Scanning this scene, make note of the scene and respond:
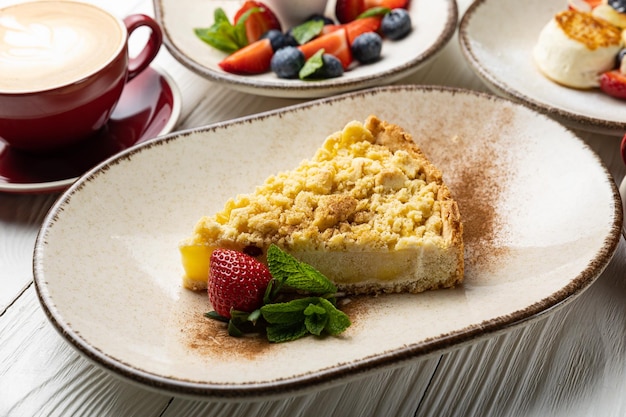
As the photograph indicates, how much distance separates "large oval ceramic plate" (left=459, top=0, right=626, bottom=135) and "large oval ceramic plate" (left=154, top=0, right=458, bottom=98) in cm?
12

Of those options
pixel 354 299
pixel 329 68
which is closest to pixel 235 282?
pixel 354 299

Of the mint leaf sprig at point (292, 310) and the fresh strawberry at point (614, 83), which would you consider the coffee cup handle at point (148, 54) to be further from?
the fresh strawberry at point (614, 83)

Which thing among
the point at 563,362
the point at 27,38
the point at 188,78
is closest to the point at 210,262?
the point at 563,362

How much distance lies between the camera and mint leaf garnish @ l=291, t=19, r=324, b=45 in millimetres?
2814

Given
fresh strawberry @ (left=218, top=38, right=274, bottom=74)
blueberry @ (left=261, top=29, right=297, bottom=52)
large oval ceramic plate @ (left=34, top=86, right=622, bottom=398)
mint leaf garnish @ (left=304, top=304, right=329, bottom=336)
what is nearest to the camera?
large oval ceramic plate @ (left=34, top=86, right=622, bottom=398)

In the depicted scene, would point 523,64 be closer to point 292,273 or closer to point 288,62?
point 288,62

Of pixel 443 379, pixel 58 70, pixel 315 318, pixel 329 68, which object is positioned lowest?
pixel 443 379

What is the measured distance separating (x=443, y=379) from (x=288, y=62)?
1.36m

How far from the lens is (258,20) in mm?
2887

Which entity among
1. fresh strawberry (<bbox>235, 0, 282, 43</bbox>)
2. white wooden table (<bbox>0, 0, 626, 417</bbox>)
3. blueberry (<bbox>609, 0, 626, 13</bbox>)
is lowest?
white wooden table (<bbox>0, 0, 626, 417</bbox>)

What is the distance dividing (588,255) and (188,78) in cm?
176

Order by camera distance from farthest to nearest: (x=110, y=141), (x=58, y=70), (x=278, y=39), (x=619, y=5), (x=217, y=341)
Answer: (x=278, y=39), (x=619, y=5), (x=110, y=141), (x=58, y=70), (x=217, y=341)

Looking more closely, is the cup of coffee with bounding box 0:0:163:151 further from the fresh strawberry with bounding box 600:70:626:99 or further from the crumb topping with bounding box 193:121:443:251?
the fresh strawberry with bounding box 600:70:626:99

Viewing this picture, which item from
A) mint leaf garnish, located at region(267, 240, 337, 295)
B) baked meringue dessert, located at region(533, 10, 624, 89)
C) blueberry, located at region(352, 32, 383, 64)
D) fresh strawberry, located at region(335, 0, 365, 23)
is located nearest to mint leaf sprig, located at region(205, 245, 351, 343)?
mint leaf garnish, located at region(267, 240, 337, 295)
